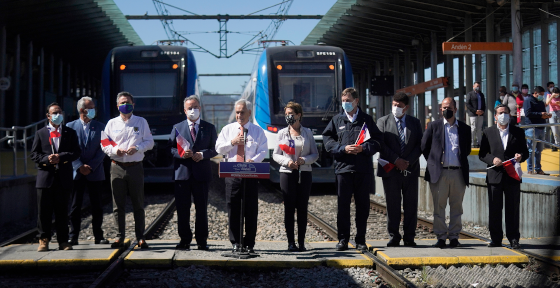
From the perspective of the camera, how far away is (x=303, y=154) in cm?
669

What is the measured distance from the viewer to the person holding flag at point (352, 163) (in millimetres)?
6668

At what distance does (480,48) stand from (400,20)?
7.82 m

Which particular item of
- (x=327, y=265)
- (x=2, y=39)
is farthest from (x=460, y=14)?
(x=327, y=265)

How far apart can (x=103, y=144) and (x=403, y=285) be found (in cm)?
347

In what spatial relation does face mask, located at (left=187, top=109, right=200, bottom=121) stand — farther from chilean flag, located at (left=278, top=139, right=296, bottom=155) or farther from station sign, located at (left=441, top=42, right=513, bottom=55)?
station sign, located at (left=441, top=42, right=513, bottom=55)

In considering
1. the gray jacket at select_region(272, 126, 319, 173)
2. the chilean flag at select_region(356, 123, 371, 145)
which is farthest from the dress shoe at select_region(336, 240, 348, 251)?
the chilean flag at select_region(356, 123, 371, 145)

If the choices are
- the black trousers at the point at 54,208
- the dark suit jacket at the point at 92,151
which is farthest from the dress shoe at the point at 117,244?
the dark suit jacket at the point at 92,151

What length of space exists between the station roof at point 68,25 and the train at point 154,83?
609cm

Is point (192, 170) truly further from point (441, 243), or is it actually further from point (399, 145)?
point (441, 243)

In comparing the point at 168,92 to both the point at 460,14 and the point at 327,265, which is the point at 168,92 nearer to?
the point at 327,265

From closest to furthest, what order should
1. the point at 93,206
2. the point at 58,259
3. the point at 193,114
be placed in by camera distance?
the point at 58,259 < the point at 193,114 < the point at 93,206

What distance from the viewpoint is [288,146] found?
21.6 feet

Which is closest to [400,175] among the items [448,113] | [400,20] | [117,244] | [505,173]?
[448,113]

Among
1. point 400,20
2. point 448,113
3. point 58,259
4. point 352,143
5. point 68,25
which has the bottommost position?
point 58,259
